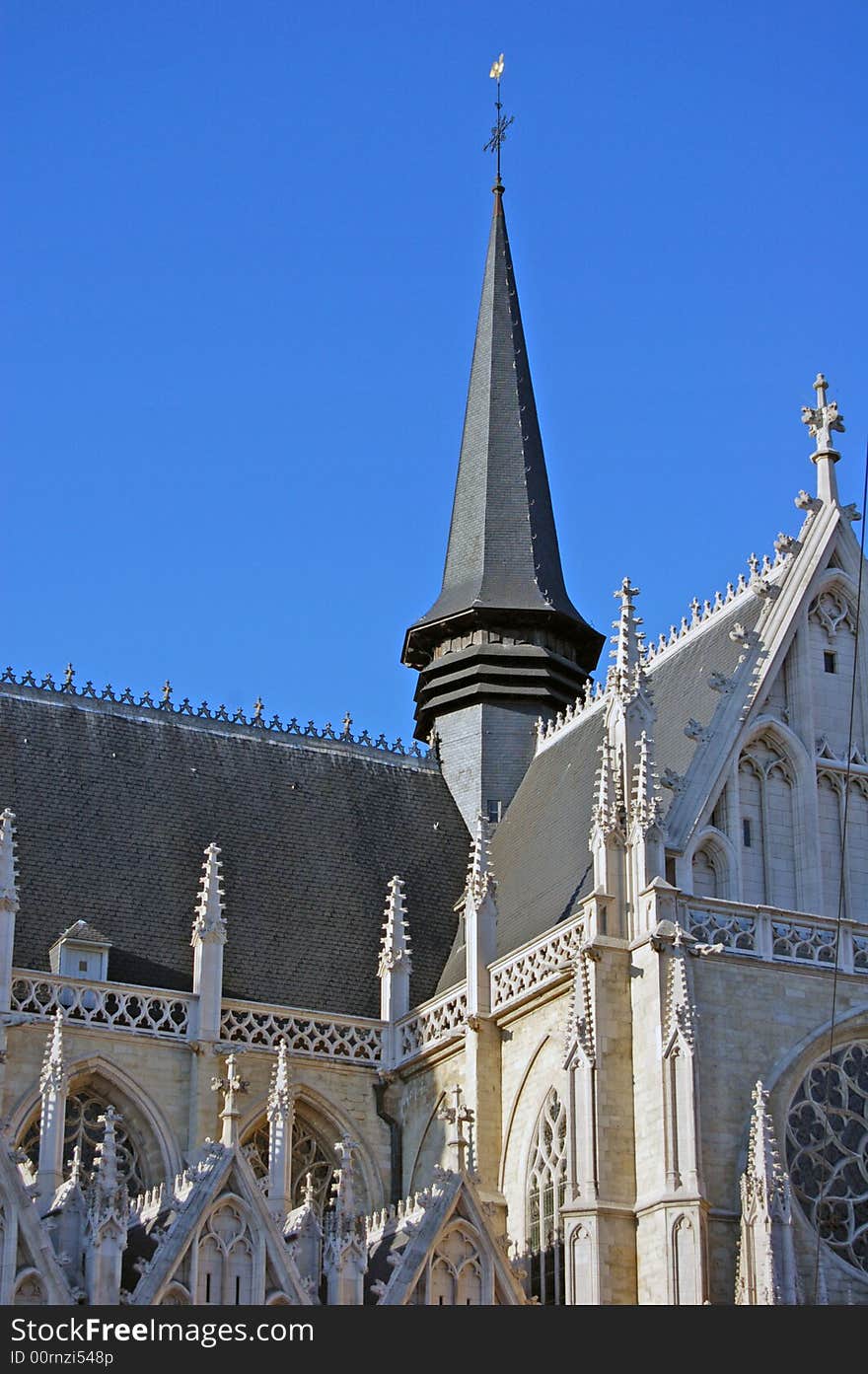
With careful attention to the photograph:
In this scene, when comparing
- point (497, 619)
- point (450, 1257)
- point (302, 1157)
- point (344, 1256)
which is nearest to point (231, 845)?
point (302, 1157)

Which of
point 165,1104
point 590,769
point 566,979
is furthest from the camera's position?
point 590,769

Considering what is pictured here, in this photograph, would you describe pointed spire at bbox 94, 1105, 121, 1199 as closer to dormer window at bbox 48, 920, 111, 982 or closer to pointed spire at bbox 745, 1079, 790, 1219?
dormer window at bbox 48, 920, 111, 982

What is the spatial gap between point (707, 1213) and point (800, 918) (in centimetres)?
456

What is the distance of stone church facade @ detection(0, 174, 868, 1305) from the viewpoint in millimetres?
28984

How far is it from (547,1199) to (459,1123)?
2.04m

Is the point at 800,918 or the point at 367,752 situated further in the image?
the point at 367,752

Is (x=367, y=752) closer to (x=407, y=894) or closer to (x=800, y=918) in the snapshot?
(x=407, y=894)

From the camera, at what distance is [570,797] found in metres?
37.0

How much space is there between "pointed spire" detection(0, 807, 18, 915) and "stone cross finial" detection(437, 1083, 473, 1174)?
253 inches

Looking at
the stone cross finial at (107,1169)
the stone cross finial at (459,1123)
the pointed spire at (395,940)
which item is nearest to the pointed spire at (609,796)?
the stone cross finial at (459,1123)

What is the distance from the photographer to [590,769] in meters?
36.9

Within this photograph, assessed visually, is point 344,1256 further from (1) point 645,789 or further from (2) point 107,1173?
(1) point 645,789

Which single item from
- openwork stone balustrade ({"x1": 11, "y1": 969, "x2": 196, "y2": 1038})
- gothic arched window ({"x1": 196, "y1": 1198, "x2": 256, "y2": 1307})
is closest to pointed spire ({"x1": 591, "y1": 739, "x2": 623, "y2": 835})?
openwork stone balustrade ({"x1": 11, "y1": 969, "x2": 196, "y2": 1038})
